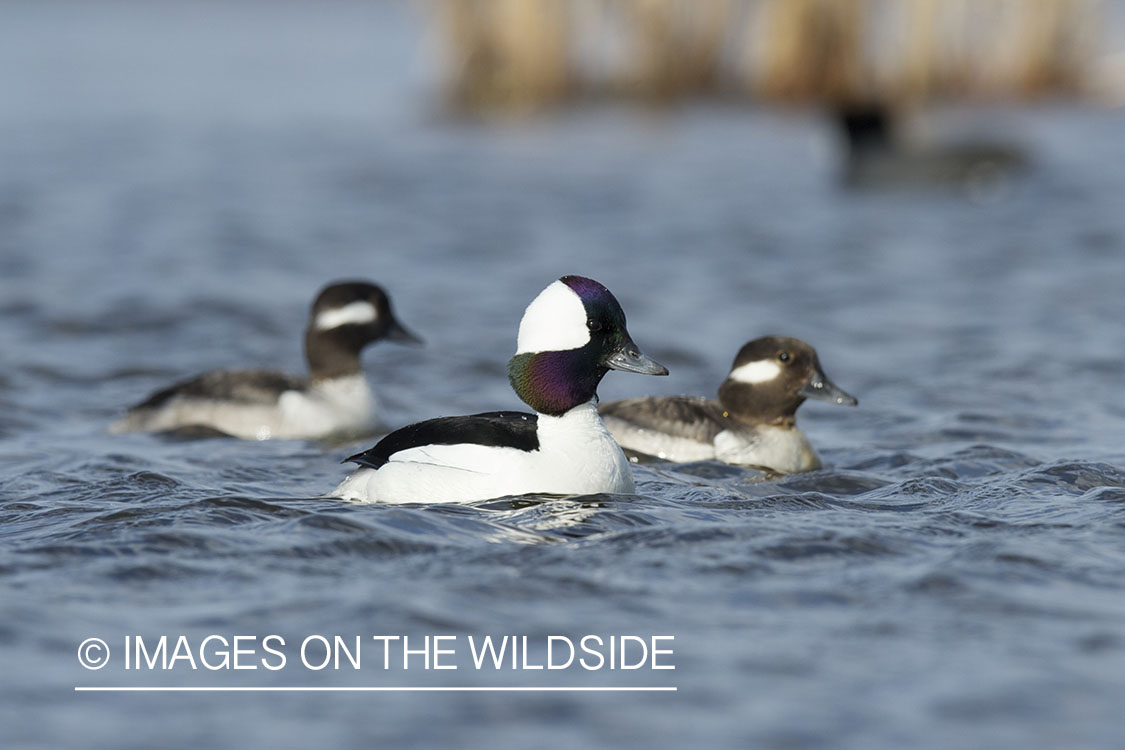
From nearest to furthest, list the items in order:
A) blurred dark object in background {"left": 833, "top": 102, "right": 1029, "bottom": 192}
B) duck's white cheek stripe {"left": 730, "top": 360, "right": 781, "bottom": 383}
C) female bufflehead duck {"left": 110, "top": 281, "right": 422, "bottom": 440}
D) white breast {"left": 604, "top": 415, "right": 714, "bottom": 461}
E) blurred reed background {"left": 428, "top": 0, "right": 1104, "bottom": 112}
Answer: white breast {"left": 604, "top": 415, "right": 714, "bottom": 461}
duck's white cheek stripe {"left": 730, "top": 360, "right": 781, "bottom": 383}
female bufflehead duck {"left": 110, "top": 281, "right": 422, "bottom": 440}
blurred dark object in background {"left": 833, "top": 102, "right": 1029, "bottom": 192}
blurred reed background {"left": 428, "top": 0, "right": 1104, "bottom": 112}

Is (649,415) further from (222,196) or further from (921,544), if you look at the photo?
(222,196)

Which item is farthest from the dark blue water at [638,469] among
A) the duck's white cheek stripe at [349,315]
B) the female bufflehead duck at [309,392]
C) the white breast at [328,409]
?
the duck's white cheek stripe at [349,315]

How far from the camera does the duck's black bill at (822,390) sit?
29.8 feet

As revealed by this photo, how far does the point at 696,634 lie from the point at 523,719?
3.03 ft

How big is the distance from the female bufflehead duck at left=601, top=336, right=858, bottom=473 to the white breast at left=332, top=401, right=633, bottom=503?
5.04 feet

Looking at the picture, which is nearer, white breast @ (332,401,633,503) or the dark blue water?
the dark blue water

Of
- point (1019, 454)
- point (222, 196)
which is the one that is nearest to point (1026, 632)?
point (1019, 454)

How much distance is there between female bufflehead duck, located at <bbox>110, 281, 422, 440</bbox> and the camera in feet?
32.4

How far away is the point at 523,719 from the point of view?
16.7 ft
